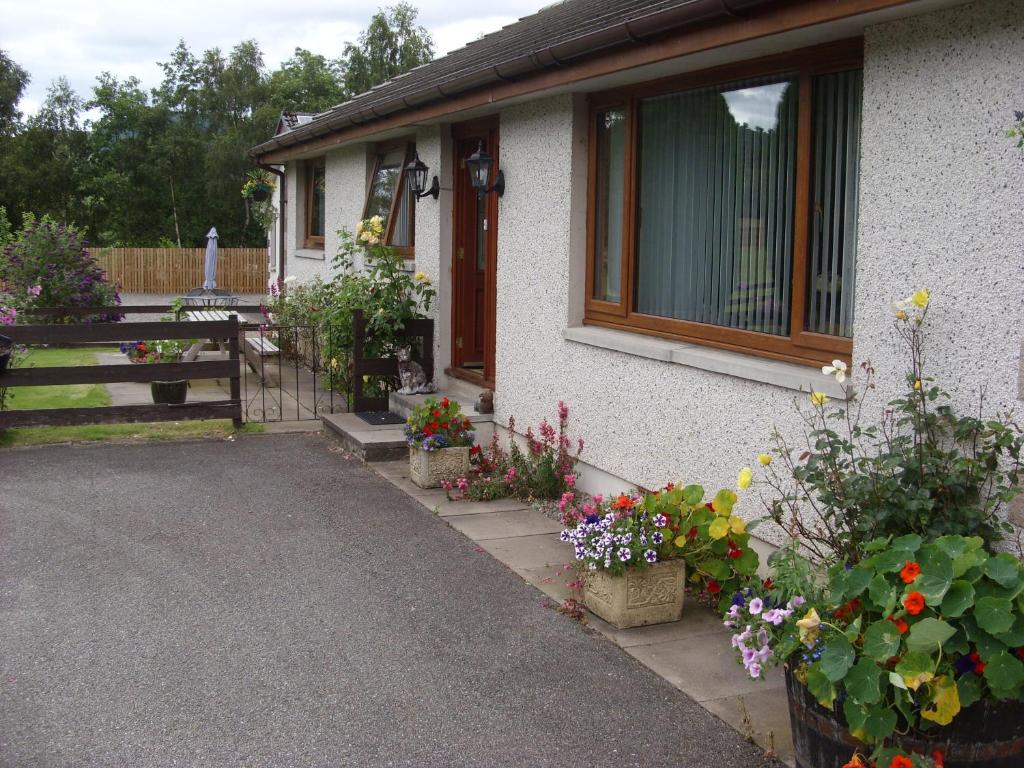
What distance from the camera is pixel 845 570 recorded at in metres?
3.71

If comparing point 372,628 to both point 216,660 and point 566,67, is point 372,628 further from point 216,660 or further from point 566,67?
point 566,67

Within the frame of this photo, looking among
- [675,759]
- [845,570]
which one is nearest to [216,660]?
[675,759]

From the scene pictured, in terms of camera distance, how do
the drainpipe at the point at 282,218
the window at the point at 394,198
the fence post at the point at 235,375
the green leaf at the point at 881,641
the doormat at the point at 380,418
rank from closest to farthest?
the green leaf at the point at 881,641 → the doormat at the point at 380,418 → the fence post at the point at 235,375 → the window at the point at 394,198 → the drainpipe at the point at 282,218

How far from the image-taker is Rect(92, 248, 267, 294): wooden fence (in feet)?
115

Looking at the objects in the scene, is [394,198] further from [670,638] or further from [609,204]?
[670,638]

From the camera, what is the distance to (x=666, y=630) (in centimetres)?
540

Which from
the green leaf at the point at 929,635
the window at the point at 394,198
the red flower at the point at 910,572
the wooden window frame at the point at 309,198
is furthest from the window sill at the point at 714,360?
the wooden window frame at the point at 309,198

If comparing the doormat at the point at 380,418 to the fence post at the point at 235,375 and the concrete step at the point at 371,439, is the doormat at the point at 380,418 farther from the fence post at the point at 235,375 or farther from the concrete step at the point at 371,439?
the fence post at the point at 235,375

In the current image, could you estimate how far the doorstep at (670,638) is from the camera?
14.5 ft

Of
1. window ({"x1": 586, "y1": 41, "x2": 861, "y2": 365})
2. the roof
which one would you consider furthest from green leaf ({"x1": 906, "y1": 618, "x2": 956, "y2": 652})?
the roof

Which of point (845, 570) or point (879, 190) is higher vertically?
point (879, 190)

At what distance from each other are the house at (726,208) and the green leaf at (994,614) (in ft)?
4.28

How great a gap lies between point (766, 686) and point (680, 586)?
2.76ft

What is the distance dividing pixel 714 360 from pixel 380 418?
486 cm
